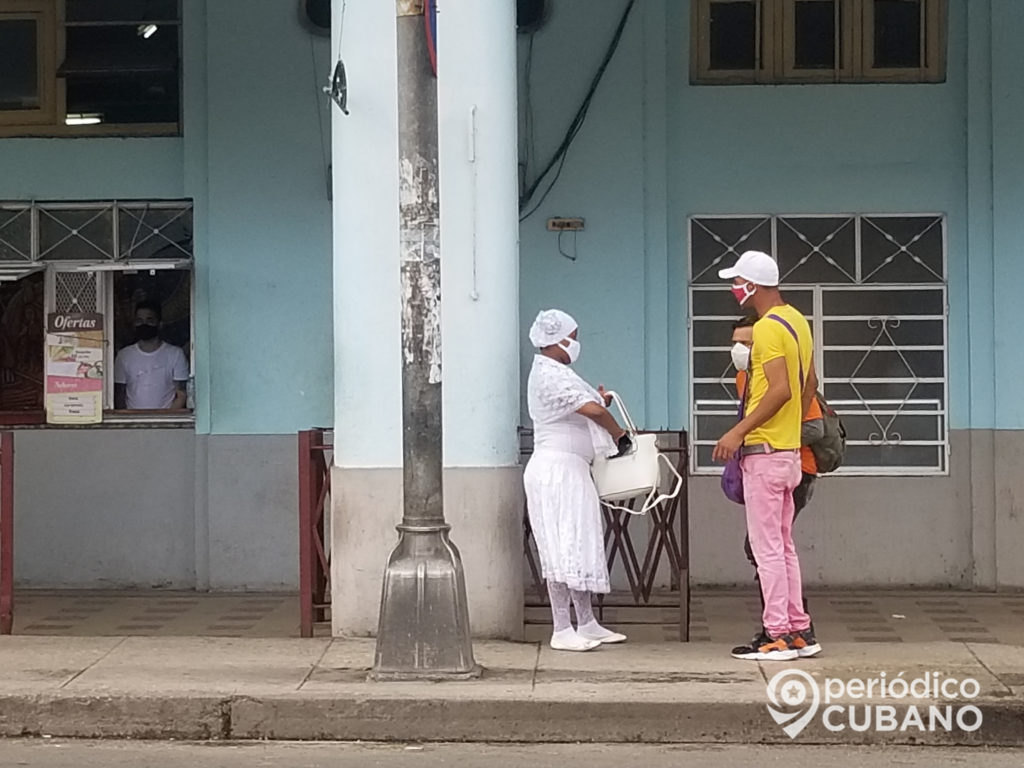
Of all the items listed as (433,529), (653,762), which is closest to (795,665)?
(653,762)

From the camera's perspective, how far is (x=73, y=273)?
35.0 ft

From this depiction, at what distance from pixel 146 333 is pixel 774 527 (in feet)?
16.6

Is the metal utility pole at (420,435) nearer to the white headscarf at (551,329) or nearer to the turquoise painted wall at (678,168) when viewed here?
the white headscarf at (551,329)

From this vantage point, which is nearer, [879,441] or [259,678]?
[259,678]

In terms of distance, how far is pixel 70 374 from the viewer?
10.6m

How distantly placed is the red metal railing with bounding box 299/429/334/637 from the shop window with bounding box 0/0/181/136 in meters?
3.32

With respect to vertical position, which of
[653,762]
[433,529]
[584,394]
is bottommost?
[653,762]

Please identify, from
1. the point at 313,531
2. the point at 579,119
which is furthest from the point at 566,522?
the point at 579,119

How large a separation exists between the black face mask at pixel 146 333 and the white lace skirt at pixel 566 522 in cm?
386

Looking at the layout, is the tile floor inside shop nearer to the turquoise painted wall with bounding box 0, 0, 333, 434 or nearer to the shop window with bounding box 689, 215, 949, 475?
the shop window with bounding box 689, 215, 949, 475

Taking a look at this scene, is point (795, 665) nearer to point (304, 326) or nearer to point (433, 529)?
point (433, 529)

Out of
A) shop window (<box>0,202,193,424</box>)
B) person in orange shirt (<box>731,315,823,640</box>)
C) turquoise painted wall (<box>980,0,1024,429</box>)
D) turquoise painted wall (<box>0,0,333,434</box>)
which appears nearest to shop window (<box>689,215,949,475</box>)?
turquoise painted wall (<box>980,0,1024,429</box>)

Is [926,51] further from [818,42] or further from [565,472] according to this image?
[565,472]

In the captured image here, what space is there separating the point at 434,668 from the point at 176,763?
133 centimetres
